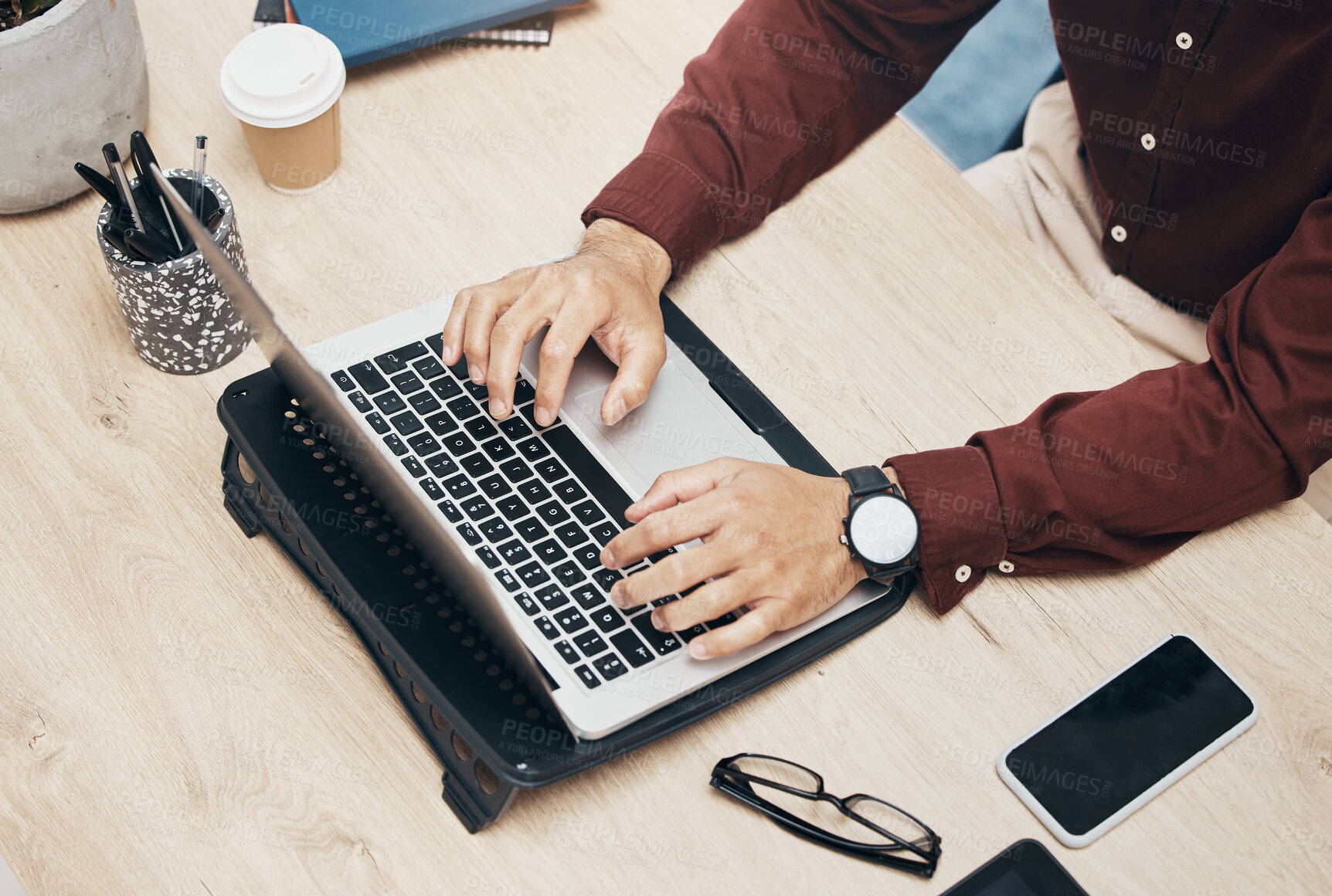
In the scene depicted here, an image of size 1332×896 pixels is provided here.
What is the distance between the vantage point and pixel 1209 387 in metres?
0.86

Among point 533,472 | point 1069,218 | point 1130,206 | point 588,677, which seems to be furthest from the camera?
point 1069,218

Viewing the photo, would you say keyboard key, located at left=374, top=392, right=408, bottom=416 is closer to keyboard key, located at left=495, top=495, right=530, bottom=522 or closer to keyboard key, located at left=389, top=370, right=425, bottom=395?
keyboard key, located at left=389, top=370, right=425, bottom=395

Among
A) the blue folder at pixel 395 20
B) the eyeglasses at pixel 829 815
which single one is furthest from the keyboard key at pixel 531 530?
the blue folder at pixel 395 20

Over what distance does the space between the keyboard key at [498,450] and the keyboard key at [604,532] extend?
3.0 inches

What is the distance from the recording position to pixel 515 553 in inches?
29.3

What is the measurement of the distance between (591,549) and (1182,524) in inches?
19.4

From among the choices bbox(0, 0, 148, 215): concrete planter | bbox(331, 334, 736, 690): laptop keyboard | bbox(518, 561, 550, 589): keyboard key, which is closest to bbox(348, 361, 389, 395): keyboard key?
bbox(331, 334, 736, 690): laptop keyboard

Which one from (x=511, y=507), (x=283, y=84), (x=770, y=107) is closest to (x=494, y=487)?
(x=511, y=507)

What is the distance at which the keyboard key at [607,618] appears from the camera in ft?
2.37

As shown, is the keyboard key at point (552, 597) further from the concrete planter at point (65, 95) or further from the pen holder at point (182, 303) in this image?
the concrete planter at point (65, 95)

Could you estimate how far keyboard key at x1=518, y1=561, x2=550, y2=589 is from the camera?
0.73 meters

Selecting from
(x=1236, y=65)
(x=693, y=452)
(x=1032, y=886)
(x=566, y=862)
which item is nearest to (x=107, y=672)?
(x=566, y=862)

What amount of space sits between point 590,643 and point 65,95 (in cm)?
64

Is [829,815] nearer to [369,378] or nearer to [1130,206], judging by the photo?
[369,378]
